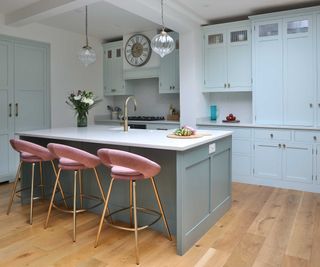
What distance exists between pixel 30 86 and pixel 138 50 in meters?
2.05

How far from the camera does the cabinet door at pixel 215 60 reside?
477 centimetres

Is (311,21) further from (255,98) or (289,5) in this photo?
(255,98)

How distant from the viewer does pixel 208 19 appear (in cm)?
483

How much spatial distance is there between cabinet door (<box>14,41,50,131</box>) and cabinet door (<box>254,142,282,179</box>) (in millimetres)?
3552

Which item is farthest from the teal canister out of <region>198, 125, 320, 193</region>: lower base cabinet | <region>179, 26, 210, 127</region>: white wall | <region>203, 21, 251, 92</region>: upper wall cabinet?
<region>198, 125, 320, 193</region>: lower base cabinet

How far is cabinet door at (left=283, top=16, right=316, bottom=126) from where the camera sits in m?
4.03

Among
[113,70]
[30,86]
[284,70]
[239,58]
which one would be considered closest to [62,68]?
[30,86]

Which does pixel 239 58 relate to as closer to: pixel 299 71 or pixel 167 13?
pixel 299 71

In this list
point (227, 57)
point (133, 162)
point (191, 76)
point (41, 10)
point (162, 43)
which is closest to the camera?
point (133, 162)

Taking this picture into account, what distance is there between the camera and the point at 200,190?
8.91 ft

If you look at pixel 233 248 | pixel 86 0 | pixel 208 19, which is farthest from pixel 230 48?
pixel 233 248

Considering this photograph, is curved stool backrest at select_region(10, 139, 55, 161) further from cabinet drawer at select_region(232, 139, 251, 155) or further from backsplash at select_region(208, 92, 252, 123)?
backsplash at select_region(208, 92, 252, 123)

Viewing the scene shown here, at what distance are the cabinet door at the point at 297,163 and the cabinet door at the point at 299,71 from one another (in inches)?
13.7

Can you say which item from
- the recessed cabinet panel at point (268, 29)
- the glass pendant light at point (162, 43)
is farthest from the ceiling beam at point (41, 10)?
the recessed cabinet panel at point (268, 29)
